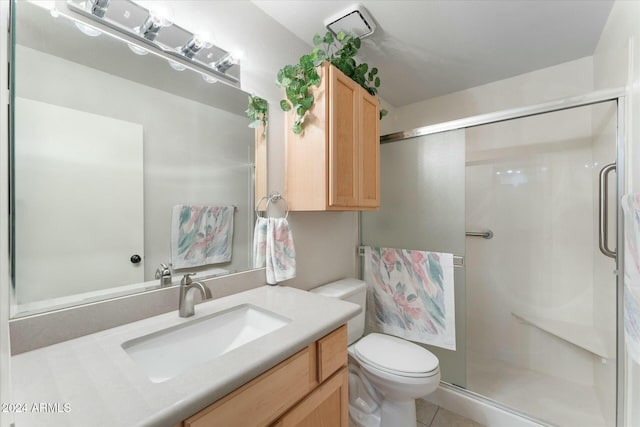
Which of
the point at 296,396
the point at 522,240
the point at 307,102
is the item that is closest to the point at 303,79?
the point at 307,102

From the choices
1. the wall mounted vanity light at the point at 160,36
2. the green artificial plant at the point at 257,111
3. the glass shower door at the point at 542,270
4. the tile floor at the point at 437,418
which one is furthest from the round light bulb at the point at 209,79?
the tile floor at the point at 437,418

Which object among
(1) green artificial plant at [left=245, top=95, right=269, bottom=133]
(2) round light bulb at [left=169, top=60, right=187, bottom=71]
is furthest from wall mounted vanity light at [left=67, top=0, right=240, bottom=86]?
(1) green artificial plant at [left=245, top=95, right=269, bottom=133]

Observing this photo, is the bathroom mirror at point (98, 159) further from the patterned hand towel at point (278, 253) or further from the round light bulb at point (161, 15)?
the patterned hand towel at point (278, 253)

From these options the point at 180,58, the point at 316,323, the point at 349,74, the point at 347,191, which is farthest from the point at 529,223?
the point at 180,58

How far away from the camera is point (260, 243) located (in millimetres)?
1340

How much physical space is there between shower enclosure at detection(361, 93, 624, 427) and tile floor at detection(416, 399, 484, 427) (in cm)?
16

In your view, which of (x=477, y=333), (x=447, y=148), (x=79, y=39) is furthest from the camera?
(x=477, y=333)

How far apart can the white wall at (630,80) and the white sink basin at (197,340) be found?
5.08ft

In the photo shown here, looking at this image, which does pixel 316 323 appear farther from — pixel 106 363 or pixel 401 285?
pixel 401 285

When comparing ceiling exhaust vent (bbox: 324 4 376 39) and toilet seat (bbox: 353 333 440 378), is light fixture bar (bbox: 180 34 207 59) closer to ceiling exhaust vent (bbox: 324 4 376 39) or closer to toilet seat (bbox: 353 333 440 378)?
ceiling exhaust vent (bbox: 324 4 376 39)

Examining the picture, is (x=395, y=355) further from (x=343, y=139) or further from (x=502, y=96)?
(x=502, y=96)

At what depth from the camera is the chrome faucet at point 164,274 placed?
103cm

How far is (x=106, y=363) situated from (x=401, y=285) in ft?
5.36

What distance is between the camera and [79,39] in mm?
869
